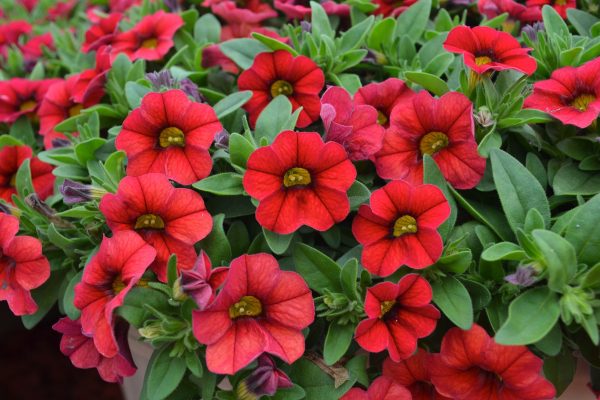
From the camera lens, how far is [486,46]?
1.22m

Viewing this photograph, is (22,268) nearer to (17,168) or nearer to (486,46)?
(17,168)

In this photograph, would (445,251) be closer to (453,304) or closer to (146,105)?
(453,304)

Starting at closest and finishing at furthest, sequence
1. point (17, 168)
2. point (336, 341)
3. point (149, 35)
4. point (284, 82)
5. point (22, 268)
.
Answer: point (336, 341) → point (22, 268) → point (284, 82) → point (17, 168) → point (149, 35)

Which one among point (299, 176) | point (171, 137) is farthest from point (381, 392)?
point (171, 137)

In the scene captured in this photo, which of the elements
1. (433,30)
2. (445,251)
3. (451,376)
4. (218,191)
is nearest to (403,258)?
(445,251)

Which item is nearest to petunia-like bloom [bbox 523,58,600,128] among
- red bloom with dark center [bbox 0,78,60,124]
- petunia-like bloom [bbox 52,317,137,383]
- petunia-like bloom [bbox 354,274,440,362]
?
petunia-like bloom [bbox 354,274,440,362]

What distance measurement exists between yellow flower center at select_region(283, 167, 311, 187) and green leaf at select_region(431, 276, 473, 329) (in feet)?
0.92

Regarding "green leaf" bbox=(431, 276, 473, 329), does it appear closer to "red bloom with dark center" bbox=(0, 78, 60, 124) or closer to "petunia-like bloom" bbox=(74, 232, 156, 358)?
"petunia-like bloom" bbox=(74, 232, 156, 358)

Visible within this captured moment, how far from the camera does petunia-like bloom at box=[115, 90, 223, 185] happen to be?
1168 millimetres

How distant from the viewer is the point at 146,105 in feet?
3.88

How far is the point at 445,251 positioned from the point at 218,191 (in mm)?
399

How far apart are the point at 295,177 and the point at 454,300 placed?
330 mm

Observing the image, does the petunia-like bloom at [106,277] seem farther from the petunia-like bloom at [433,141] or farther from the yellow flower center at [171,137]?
the petunia-like bloom at [433,141]

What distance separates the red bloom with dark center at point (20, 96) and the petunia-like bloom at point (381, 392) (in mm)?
1079
